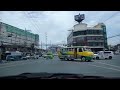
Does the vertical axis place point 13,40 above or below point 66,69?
above

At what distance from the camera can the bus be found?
2986 cm

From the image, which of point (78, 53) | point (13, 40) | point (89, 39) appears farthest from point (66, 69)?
point (89, 39)

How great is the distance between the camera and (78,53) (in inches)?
1217

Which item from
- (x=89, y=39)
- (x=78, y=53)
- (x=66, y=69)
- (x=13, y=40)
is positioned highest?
(x=89, y=39)

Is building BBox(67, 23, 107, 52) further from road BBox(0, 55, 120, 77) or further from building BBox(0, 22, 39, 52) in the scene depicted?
road BBox(0, 55, 120, 77)

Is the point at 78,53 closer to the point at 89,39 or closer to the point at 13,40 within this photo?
the point at 13,40

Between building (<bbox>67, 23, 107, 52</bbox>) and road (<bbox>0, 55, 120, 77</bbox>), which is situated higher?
building (<bbox>67, 23, 107, 52</bbox>)

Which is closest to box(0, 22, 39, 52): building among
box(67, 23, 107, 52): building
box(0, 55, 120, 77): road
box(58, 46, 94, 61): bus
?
box(67, 23, 107, 52): building

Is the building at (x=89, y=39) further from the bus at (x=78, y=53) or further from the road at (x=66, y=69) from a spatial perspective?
the road at (x=66, y=69)

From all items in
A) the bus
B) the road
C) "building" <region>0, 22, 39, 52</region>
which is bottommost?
the road
